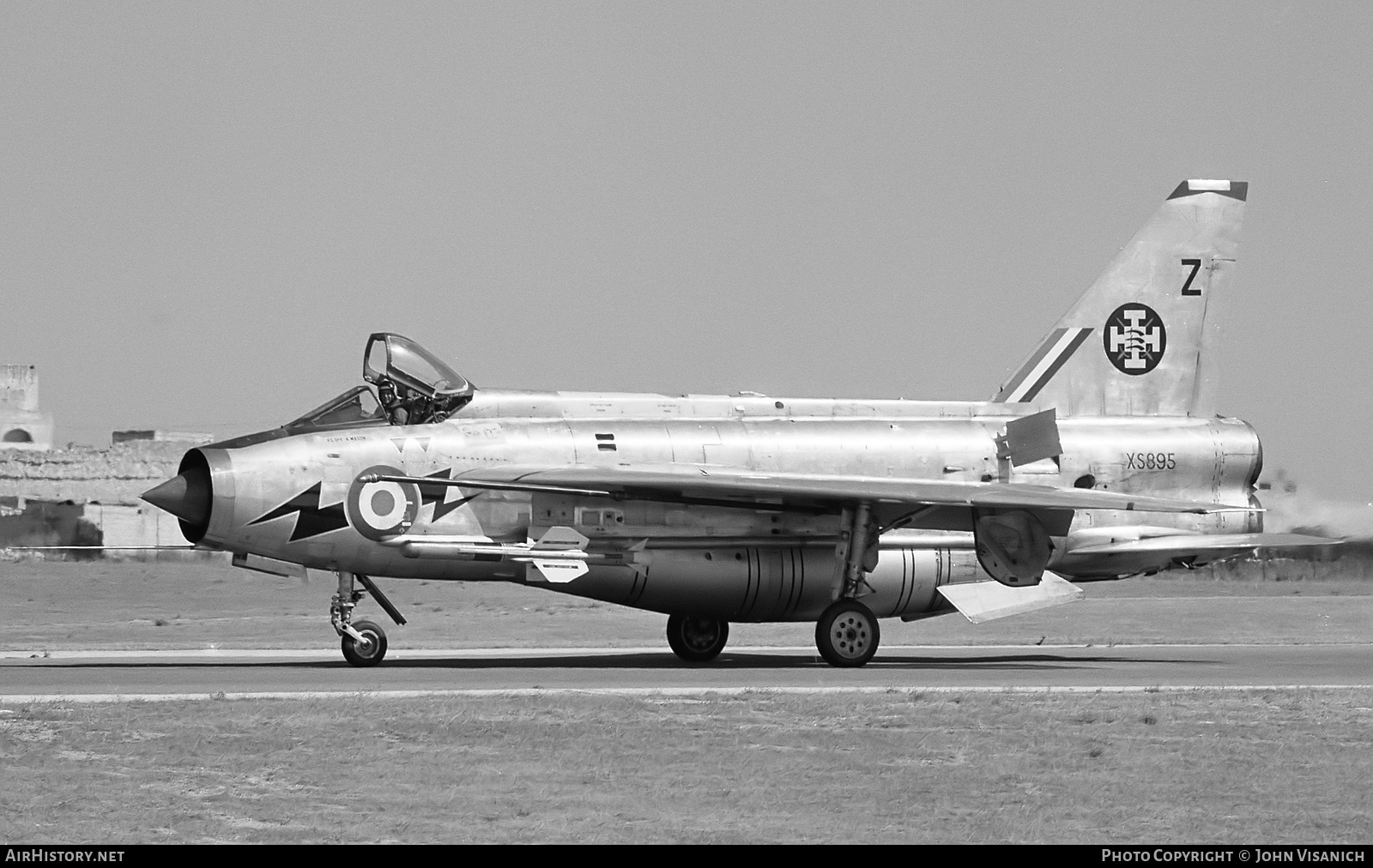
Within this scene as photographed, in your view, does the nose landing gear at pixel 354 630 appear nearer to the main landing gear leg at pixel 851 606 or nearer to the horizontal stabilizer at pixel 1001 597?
the main landing gear leg at pixel 851 606

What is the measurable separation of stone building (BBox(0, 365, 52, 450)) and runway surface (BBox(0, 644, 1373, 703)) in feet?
168

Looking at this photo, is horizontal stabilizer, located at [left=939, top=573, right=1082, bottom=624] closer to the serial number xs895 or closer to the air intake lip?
the serial number xs895

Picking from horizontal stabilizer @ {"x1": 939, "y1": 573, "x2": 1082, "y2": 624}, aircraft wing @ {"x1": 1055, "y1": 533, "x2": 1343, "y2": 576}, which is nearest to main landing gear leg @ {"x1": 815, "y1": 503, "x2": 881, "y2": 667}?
horizontal stabilizer @ {"x1": 939, "y1": 573, "x2": 1082, "y2": 624}

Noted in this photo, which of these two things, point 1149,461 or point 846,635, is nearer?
point 846,635

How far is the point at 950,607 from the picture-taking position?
20.3 meters

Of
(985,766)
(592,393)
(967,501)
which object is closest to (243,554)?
(592,393)

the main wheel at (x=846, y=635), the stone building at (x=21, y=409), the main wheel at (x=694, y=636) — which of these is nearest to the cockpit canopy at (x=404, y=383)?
the main wheel at (x=694, y=636)

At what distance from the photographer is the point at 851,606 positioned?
62.4ft

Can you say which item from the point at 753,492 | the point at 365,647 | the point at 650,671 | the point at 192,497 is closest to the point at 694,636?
the point at 650,671

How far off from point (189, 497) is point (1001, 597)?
913 centimetres

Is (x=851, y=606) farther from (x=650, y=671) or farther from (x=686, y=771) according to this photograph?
(x=686, y=771)

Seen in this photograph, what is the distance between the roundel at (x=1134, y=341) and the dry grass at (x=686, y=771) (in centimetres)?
900

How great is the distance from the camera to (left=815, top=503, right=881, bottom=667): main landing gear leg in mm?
18906

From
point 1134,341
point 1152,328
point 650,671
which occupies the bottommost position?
point 650,671
